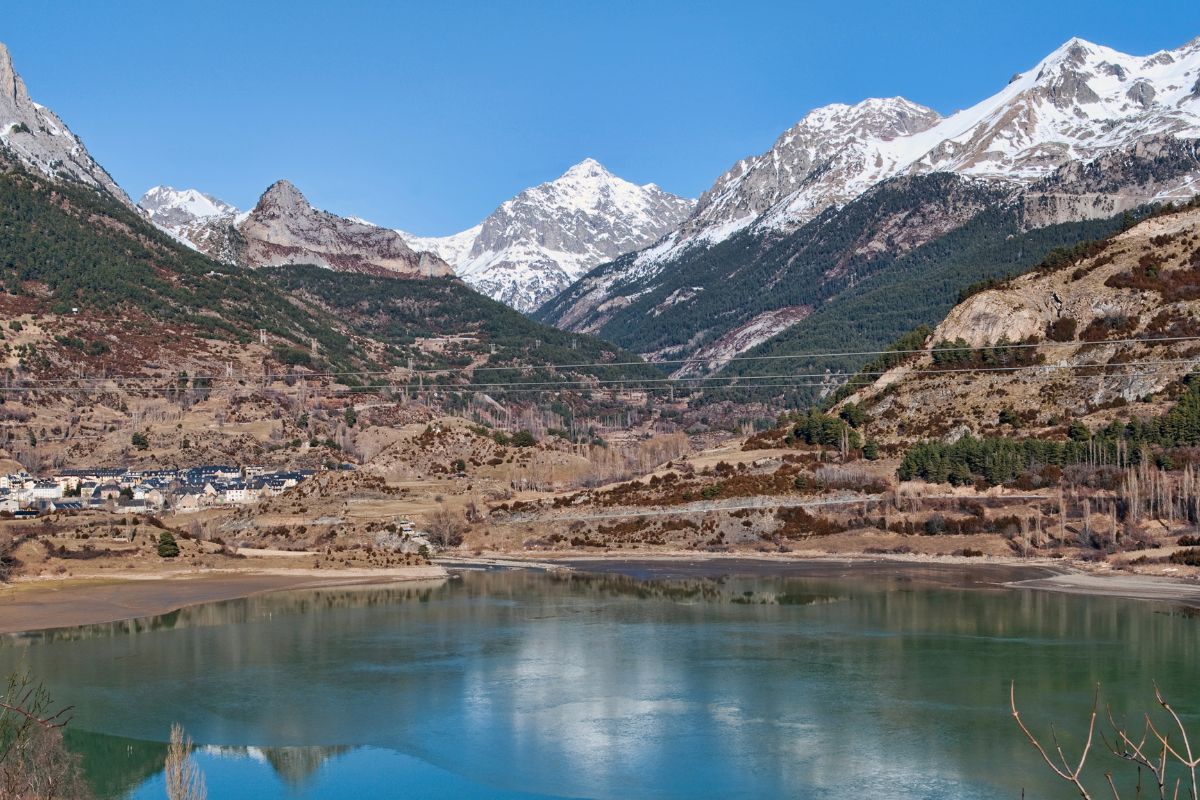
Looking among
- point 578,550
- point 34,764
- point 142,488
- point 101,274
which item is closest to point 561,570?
point 578,550

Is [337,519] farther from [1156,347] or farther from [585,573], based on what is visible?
[1156,347]

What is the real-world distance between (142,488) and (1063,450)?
7884 cm

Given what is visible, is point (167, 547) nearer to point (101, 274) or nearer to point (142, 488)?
point (142, 488)

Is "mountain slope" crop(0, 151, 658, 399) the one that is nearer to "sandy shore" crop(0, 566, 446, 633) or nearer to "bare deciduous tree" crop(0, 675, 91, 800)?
"sandy shore" crop(0, 566, 446, 633)

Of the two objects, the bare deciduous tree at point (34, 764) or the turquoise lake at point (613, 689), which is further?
the turquoise lake at point (613, 689)

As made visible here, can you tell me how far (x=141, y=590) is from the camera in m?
74.0

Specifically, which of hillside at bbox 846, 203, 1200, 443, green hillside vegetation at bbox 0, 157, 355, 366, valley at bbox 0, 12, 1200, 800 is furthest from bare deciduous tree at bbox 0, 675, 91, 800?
green hillside vegetation at bbox 0, 157, 355, 366

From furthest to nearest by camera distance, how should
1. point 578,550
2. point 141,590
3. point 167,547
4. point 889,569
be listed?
point 578,550
point 167,547
point 889,569
point 141,590

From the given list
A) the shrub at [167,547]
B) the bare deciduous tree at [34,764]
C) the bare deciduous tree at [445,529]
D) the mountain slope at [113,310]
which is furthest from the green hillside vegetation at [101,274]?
the bare deciduous tree at [34,764]

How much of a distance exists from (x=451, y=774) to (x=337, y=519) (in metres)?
69.5

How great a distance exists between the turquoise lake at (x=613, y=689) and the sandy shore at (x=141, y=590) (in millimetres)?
2423

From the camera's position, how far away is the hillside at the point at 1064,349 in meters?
98.3

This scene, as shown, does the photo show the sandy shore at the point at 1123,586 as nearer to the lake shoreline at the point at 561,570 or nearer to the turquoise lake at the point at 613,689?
the lake shoreline at the point at 561,570

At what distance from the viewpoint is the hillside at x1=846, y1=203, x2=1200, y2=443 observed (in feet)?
323
